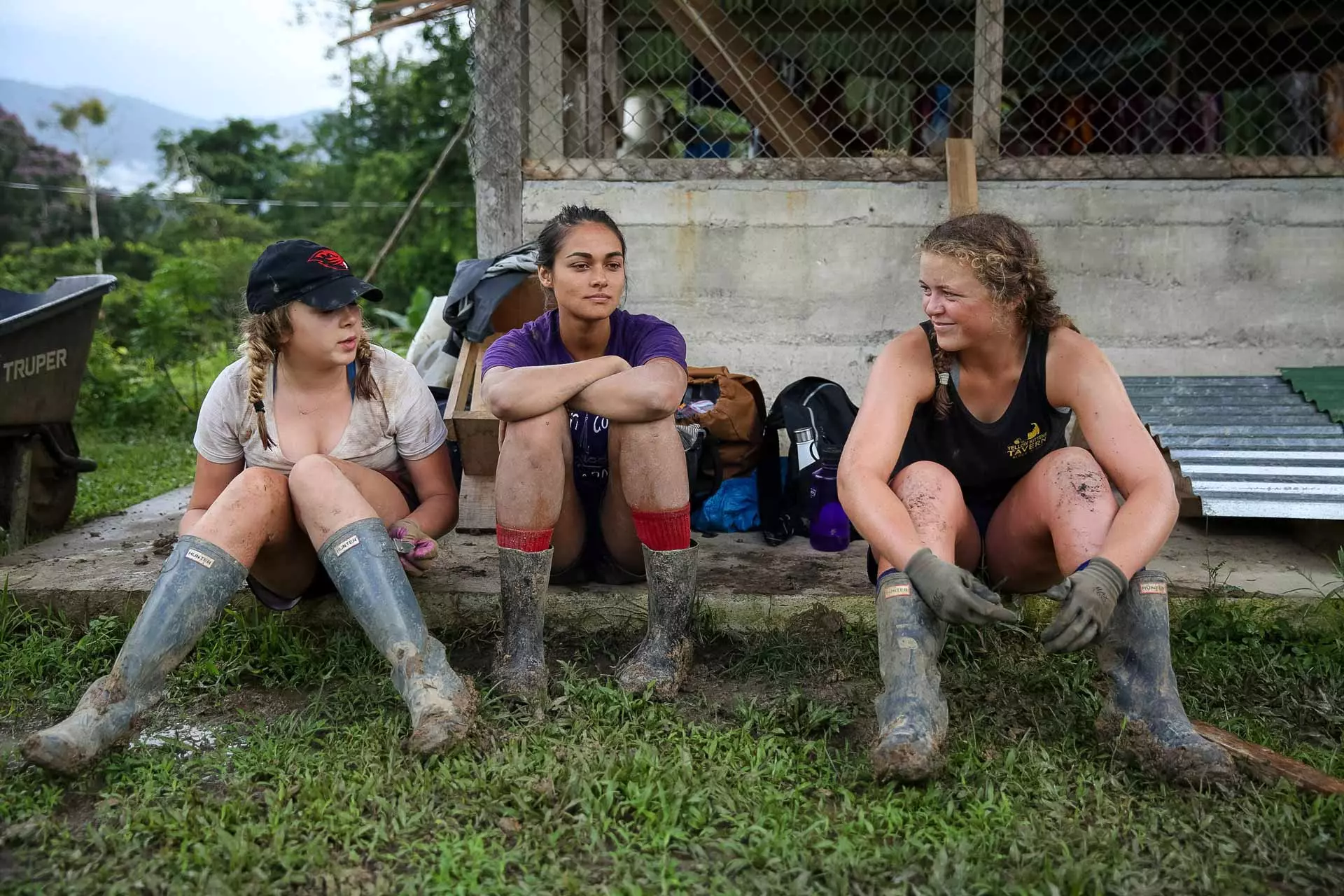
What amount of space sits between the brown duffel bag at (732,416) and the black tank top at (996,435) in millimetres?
1110

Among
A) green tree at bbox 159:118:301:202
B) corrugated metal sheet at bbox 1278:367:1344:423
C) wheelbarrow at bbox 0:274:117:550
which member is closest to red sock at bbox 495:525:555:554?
wheelbarrow at bbox 0:274:117:550

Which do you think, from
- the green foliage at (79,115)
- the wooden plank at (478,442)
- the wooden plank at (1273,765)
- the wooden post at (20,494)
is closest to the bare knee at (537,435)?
the wooden plank at (478,442)

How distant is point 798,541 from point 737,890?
77.7 inches

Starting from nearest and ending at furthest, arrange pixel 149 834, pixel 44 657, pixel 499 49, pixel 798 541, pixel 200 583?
1. pixel 149 834
2. pixel 200 583
3. pixel 44 657
4. pixel 798 541
5. pixel 499 49

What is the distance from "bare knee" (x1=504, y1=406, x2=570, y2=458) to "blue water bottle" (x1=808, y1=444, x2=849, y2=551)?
1257 millimetres

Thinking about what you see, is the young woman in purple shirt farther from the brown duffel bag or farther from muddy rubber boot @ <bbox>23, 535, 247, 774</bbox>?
the brown duffel bag

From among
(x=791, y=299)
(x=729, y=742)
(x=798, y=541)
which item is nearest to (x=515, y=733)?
(x=729, y=742)

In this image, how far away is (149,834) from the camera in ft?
A: 6.54

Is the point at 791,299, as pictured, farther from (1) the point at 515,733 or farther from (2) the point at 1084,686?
(1) the point at 515,733

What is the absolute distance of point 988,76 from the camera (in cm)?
449

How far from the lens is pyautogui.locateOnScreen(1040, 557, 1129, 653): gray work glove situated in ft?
6.85

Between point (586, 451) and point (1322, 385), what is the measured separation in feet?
10.00

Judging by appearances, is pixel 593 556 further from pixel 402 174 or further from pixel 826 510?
pixel 402 174

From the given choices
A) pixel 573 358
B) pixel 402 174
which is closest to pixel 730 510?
pixel 573 358
